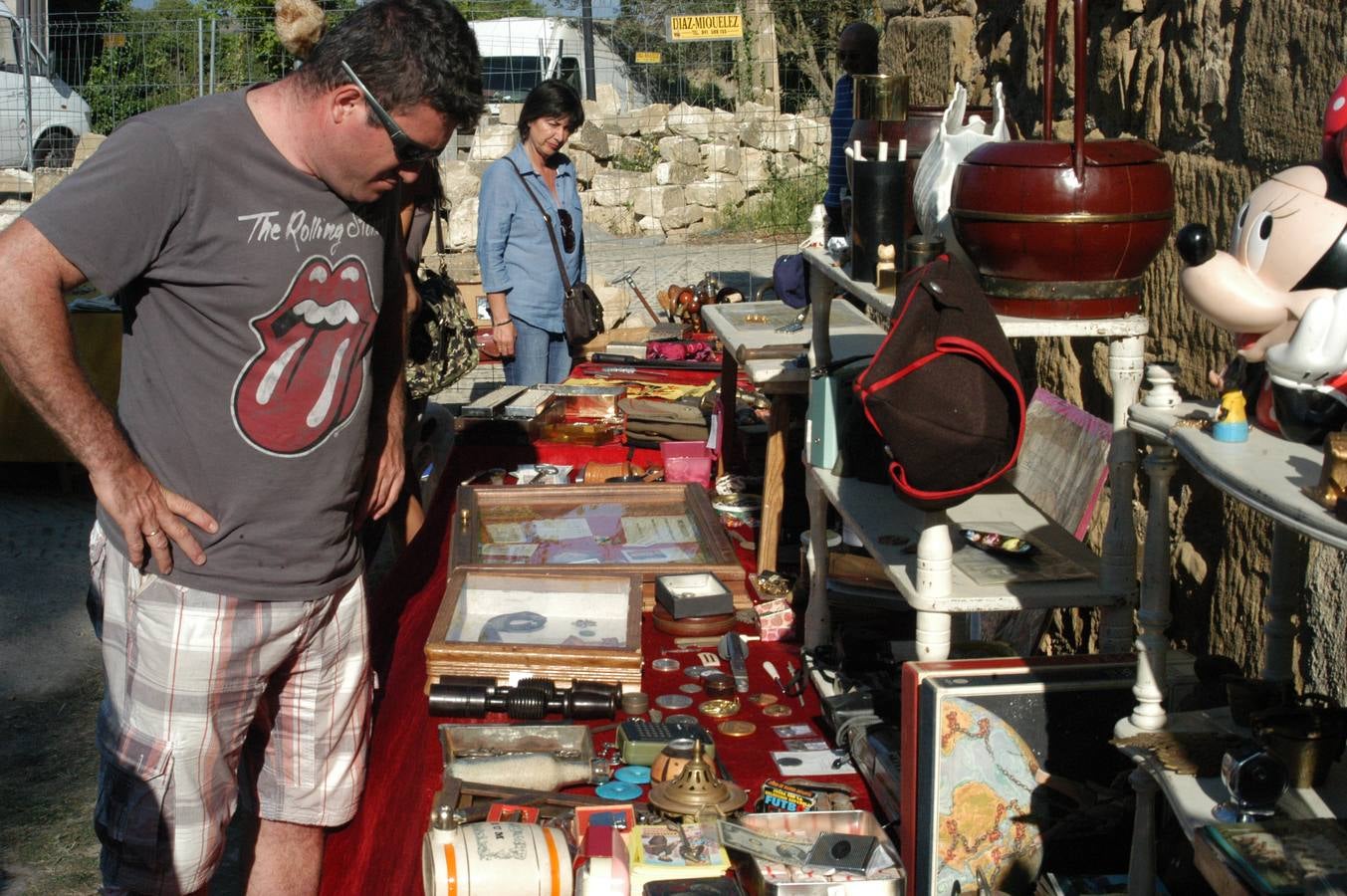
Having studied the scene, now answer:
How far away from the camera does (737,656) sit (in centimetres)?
314

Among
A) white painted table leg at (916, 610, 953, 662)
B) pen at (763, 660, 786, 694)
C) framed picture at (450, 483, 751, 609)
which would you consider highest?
white painted table leg at (916, 610, 953, 662)

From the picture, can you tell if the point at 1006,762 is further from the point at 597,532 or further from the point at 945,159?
the point at 597,532

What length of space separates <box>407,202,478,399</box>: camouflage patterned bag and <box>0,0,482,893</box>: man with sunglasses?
199 centimetres

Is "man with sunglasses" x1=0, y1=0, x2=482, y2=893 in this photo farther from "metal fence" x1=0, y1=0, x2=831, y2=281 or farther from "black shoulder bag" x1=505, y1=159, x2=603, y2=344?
"metal fence" x1=0, y1=0, x2=831, y2=281

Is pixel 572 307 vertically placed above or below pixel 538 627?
above

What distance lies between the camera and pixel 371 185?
2.28 metres

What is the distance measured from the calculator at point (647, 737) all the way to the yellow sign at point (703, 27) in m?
10.7

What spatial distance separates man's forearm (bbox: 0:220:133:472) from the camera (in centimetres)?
196

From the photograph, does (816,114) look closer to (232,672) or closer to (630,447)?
(630,447)

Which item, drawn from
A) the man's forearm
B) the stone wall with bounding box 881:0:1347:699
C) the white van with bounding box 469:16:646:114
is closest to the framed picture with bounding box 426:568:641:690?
the man's forearm

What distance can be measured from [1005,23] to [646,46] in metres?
16.3

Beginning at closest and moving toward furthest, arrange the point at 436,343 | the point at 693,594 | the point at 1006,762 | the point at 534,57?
the point at 1006,762 → the point at 693,594 → the point at 436,343 → the point at 534,57

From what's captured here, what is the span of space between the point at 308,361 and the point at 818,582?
54.8 inches

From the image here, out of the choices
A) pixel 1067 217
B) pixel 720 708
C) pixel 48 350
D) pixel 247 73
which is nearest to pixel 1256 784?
pixel 1067 217
